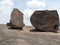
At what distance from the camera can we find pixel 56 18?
2559 centimetres

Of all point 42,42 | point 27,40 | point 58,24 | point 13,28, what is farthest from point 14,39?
point 58,24

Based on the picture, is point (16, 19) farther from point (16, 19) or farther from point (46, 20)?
point (46, 20)

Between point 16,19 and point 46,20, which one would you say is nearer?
point 46,20

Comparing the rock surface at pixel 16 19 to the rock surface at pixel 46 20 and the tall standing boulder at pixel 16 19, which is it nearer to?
the tall standing boulder at pixel 16 19

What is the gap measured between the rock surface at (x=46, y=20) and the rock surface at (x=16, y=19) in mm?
1512

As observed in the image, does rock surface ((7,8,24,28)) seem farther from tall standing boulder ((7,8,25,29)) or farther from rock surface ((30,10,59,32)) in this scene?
rock surface ((30,10,59,32))

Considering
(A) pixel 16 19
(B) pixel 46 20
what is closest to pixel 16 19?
(A) pixel 16 19

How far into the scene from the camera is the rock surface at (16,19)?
25141mm

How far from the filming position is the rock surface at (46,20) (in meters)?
25.2

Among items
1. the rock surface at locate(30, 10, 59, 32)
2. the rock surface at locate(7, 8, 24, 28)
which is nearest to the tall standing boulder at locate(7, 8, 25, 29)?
the rock surface at locate(7, 8, 24, 28)

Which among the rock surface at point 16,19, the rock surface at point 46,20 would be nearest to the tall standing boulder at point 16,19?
the rock surface at point 16,19

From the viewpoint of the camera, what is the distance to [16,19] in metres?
26.2

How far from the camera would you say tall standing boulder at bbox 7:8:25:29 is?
989 inches

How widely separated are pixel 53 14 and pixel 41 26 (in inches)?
81.9
